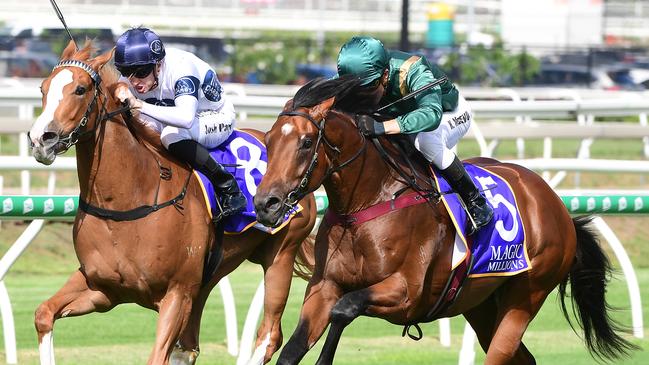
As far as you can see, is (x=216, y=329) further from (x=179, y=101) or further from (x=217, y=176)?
(x=179, y=101)

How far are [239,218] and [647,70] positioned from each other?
1933 cm

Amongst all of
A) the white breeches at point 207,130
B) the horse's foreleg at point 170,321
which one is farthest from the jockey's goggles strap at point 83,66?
the horse's foreleg at point 170,321

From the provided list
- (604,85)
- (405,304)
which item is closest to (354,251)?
(405,304)

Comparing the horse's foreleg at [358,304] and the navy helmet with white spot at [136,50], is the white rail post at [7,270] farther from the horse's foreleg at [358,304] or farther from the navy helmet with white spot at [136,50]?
the horse's foreleg at [358,304]

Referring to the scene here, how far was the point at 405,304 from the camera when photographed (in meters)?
4.88

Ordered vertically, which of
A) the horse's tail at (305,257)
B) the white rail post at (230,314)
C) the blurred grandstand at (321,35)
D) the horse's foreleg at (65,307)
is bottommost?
the blurred grandstand at (321,35)

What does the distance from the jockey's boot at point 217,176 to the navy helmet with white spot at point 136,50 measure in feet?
1.42

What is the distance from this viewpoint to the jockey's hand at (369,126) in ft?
16.1

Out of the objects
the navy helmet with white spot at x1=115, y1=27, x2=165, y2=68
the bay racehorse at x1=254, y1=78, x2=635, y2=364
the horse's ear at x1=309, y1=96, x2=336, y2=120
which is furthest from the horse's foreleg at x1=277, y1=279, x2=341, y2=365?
the navy helmet with white spot at x1=115, y1=27, x2=165, y2=68

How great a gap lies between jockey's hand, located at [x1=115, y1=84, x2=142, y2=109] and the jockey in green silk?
0.86 metres

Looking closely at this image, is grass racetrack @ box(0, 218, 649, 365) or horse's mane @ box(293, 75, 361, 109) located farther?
grass racetrack @ box(0, 218, 649, 365)

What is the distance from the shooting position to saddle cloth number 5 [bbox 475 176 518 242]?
5.45 m

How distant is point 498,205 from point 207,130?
1381 millimetres

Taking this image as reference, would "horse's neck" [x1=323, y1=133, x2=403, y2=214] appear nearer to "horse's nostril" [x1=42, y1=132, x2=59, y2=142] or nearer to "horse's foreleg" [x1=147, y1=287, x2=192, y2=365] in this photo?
"horse's foreleg" [x1=147, y1=287, x2=192, y2=365]
